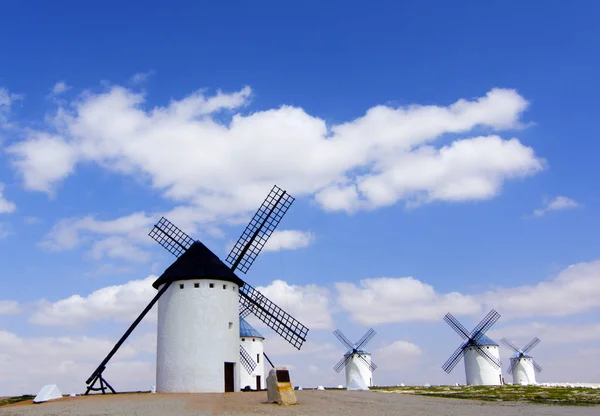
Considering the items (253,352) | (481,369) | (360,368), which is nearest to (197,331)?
(253,352)

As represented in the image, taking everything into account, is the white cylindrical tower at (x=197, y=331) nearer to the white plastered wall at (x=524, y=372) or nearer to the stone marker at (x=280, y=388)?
the stone marker at (x=280, y=388)

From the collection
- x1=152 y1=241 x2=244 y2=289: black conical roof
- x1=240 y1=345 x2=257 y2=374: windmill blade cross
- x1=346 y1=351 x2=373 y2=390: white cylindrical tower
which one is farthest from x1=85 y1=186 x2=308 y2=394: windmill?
x1=346 y1=351 x2=373 y2=390: white cylindrical tower

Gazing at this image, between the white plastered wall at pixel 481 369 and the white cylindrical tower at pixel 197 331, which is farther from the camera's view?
the white plastered wall at pixel 481 369

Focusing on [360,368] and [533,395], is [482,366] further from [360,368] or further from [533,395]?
[533,395]

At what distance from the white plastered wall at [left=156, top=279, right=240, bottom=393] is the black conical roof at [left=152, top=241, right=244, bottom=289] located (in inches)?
14.9

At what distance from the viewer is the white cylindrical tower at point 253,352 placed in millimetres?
46875

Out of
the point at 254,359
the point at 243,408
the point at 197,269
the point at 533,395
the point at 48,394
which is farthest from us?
the point at 254,359

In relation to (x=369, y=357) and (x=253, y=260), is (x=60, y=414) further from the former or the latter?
(x=369, y=357)


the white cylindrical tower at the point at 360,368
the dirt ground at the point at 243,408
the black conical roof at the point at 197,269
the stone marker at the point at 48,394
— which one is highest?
the black conical roof at the point at 197,269

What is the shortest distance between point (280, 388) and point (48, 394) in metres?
12.5

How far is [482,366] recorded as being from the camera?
61250mm

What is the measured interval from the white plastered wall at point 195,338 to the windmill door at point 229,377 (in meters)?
0.23

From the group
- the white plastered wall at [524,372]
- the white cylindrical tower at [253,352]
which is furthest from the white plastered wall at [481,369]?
the white cylindrical tower at [253,352]

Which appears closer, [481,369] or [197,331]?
[197,331]
